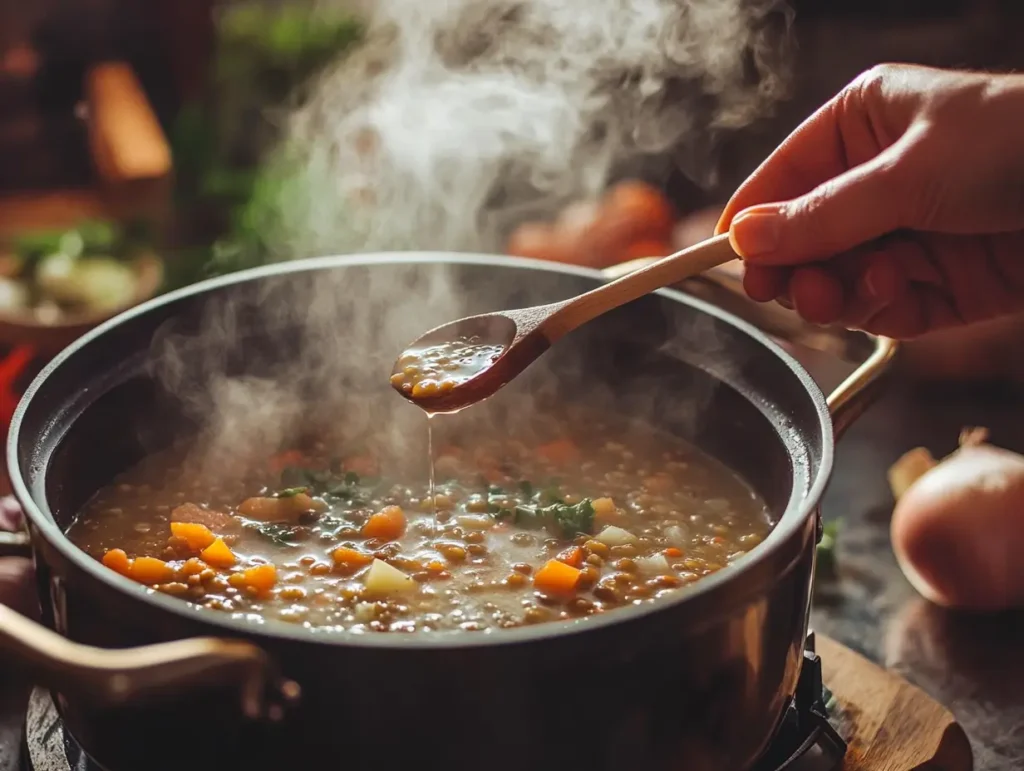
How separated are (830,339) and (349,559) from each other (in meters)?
1.09

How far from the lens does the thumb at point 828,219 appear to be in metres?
1.87

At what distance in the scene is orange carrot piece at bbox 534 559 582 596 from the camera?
191cm

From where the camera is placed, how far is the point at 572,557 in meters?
2.00

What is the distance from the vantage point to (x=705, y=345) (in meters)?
2.31

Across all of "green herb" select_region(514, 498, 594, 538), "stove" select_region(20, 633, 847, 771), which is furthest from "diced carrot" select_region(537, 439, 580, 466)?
"stove" select_region(20, 633, 847, 771)

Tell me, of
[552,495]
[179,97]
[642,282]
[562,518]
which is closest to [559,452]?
[552,495]

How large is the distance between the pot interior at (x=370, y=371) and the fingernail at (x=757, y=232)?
22 cm

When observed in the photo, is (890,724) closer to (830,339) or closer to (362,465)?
(830,339)

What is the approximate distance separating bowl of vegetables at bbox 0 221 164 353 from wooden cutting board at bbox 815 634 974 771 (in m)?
2.36

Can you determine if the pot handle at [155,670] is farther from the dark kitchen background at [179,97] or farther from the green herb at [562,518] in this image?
the dark kitchen background at [179,97]

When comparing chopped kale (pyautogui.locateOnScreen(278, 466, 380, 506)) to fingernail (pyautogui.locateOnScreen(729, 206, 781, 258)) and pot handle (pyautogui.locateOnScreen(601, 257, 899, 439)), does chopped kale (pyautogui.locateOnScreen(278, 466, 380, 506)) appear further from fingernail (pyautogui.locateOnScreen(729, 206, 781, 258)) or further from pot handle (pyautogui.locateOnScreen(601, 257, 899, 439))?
fingernail (pyautogui.locateOnScreen(729, 206, 781, 258))

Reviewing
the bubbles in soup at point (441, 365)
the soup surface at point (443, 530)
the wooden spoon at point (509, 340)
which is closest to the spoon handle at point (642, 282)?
the wooden spoon at point (509, 340)

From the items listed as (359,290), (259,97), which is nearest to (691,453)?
(359,290)

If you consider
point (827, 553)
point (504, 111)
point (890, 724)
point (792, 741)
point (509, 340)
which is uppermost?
point (509, 340)
